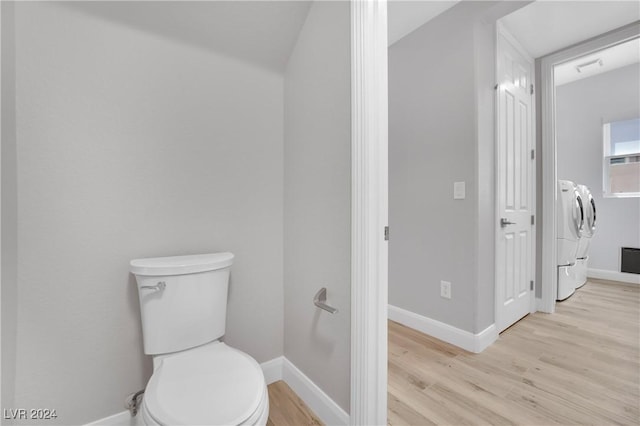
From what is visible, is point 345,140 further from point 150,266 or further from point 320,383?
point 320,383

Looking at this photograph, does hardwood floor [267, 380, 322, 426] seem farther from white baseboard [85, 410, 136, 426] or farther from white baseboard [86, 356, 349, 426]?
white baseboard [85, 410, 136, 426]

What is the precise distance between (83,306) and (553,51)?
385 centimetres

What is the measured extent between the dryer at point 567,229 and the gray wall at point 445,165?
4.42ft

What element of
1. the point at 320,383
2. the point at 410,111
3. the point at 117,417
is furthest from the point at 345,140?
the point at 117,417

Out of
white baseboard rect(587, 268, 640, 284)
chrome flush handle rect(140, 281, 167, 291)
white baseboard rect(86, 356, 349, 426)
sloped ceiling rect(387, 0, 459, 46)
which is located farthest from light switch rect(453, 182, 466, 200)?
white baseboard rect(587, 268, 640, 284)

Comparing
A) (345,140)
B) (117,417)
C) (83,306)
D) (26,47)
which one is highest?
(26,47)

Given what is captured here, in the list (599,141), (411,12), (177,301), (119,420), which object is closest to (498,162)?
(411,12)

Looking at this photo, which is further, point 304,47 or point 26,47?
point 304,47

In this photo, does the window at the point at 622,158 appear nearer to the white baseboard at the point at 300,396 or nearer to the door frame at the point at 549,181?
the door frame at the point at 549,181

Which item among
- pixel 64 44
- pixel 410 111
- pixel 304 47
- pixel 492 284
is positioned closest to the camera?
pixel 64 44

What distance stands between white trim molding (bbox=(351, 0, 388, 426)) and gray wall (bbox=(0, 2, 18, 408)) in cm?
120

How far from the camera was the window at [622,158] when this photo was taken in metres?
3.49

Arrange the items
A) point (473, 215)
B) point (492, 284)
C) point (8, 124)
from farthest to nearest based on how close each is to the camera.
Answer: point (492, 284)
point (473, 215)
point (8, 124)

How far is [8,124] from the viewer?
3.19 feet
